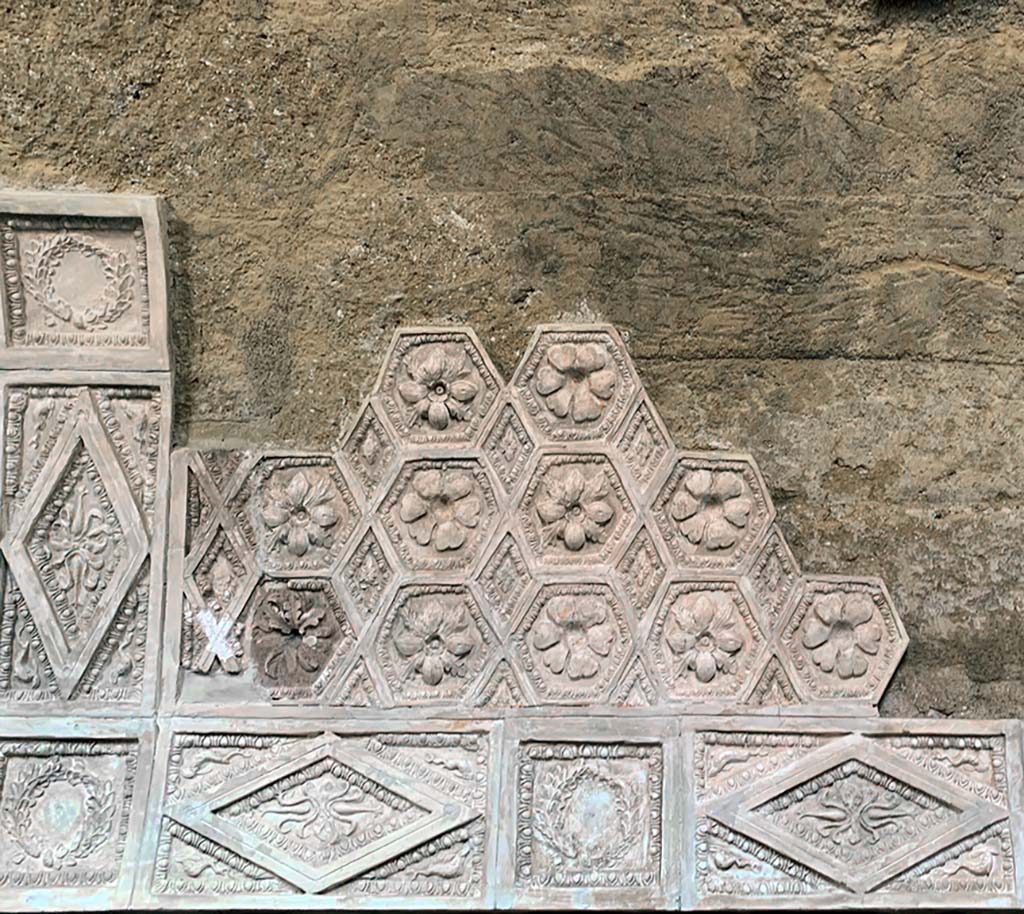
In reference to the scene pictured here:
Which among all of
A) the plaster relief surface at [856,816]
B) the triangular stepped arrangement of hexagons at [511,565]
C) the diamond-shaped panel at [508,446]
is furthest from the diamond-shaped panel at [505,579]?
the plaster relief surface at [856,816]

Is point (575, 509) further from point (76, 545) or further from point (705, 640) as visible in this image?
point (76, 545)

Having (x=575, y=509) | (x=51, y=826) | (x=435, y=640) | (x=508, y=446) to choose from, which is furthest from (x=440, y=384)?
(x=51, y=826)

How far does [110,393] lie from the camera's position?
91.0 inches

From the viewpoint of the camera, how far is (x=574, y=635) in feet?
7.52

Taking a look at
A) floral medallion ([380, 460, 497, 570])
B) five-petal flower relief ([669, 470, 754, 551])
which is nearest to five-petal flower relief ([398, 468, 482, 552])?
floral medallion ([380, 460, 497, 570])

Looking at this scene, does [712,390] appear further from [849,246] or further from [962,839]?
[962,839]

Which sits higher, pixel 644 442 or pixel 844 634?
pixel 644 442

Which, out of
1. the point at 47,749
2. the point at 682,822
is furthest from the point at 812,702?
the point at 47,749

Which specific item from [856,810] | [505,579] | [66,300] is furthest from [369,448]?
[856,810]

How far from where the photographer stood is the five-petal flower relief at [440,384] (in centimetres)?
232

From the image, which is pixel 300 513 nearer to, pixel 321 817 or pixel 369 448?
pixel 369 448

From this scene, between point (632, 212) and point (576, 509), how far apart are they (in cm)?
69

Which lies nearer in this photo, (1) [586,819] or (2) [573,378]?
(1) [586,819]

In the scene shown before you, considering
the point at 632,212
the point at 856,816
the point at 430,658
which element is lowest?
the point at 856,816
